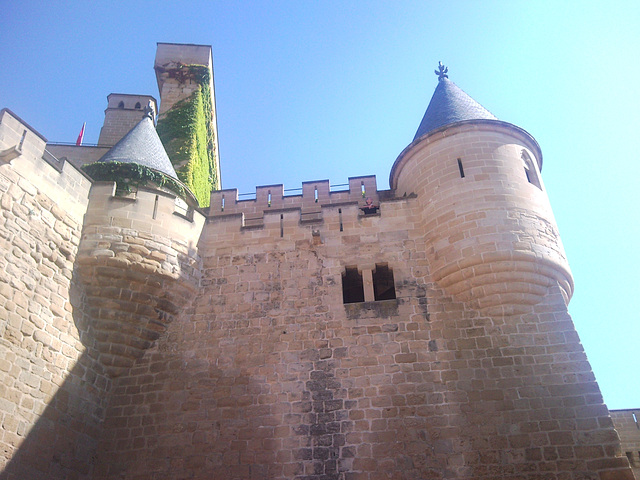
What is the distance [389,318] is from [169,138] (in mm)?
10277

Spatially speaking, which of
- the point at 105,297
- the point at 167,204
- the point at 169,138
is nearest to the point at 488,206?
the point at 167,204

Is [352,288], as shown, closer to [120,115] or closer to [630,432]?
[630,432]

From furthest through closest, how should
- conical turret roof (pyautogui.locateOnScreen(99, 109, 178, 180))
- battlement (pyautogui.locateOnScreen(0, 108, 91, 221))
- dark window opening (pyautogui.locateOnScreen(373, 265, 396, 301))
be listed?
conical turret roof (pyautogui.locateOnScreen(99, 109, 178, 180)) < dark window opening (pyautogui.locateOnScreen(373, 265, 396, 301)) < battlement (pyautogui.locateOnScreen(0, 108, 91, 221))

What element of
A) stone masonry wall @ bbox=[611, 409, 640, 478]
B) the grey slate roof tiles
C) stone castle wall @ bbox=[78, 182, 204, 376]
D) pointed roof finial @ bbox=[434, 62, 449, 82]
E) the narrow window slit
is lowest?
stone masonry wall @ bbox=[611, 409, 640, 478]

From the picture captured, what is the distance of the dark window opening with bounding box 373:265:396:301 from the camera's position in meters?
10.9

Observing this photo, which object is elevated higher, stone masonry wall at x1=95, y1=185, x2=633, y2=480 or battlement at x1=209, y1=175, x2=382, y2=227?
battlement at x1=209, y1=175, x2=382, y2=227

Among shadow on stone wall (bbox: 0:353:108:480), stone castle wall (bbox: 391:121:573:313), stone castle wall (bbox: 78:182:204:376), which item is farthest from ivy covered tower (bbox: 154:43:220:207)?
shadow on stone wall (bbox: 0:353:108:480)

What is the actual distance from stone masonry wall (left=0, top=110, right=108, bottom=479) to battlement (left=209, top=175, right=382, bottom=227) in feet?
13.3

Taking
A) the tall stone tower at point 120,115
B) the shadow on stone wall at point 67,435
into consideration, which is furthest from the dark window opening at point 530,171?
the tall stone tower at point 120,115

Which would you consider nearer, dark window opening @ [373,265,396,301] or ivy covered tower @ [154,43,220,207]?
dark window opening @ [373,265,396,301]

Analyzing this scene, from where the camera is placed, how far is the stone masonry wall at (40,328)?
7.87 metres

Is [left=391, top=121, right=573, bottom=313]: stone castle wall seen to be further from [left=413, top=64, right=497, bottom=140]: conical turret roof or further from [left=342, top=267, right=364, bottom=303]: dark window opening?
[left=342, top=267, right=364, bottom=303]: dark window opening

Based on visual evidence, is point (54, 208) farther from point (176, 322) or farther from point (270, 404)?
point (270, 404)

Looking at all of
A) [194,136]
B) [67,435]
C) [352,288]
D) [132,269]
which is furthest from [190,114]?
[67,435]
